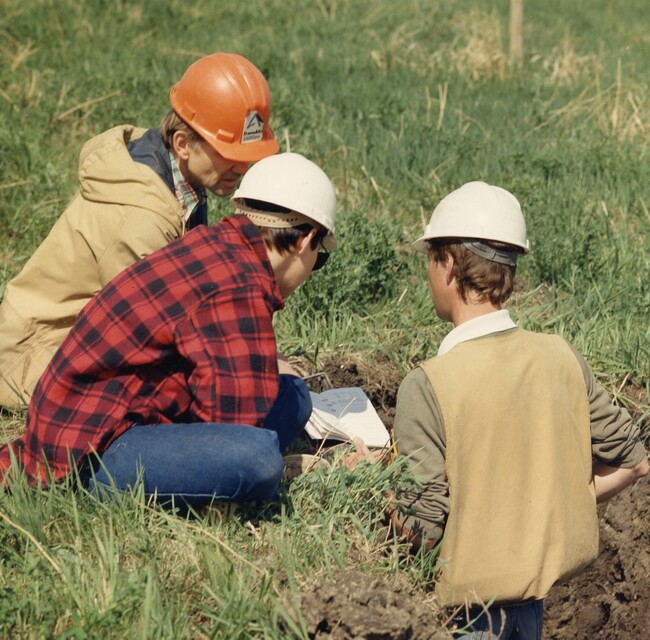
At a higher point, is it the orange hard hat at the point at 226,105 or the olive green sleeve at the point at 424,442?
the orange hard hat at the point at 226,105

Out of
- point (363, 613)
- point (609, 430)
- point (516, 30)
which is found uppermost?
point (609, 430)

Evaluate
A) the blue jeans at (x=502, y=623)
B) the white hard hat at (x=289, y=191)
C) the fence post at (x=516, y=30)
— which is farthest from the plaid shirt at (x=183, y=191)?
the fence post at (x=516, y=30)

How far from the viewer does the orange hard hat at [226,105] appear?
368cm

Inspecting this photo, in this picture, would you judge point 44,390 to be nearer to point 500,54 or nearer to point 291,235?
point 291,235

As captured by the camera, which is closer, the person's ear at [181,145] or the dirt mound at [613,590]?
the person's ear at [181,145]

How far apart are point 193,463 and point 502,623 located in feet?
3.34

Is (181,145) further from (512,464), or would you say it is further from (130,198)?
(512,464)

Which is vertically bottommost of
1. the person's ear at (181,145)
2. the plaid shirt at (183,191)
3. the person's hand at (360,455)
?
the person's hand at (360,455)

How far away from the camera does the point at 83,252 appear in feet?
11.4

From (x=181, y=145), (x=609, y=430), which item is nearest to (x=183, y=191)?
(x=181, y=145)

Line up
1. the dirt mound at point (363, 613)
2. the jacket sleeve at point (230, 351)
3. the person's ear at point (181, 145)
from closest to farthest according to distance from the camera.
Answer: the dirt mound at point (363, 613)
the jacket sleeve at point (230, 351)
the person's ear at point (181, 145)

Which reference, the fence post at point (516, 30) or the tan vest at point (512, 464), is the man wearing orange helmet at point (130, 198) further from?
the fence post at point (516, 30)

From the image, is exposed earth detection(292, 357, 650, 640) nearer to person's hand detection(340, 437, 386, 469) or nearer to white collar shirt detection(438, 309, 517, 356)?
person's hand detection(340, 437, 386, 469)

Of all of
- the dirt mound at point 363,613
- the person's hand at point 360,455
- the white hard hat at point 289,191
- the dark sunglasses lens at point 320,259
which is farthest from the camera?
the person's hand at point 360,455
